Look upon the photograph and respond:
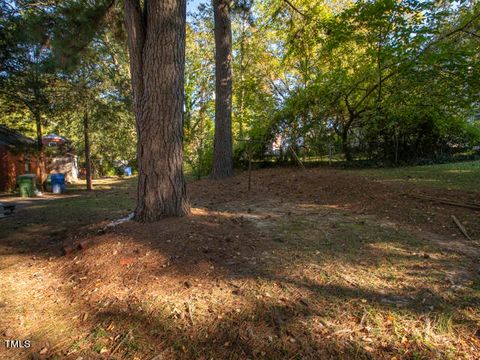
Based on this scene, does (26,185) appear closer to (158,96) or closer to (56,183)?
(56,183)

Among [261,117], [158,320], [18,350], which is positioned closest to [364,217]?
[158,320]

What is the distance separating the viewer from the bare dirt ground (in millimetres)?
1588

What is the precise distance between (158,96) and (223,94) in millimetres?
5638

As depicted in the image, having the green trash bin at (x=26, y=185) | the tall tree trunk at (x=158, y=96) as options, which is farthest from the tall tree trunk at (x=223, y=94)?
the green trash bin at (x=26, y=185)

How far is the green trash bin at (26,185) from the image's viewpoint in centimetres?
1057

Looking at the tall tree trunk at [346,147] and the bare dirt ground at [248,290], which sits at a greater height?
the tall tree trunk at [346,147]

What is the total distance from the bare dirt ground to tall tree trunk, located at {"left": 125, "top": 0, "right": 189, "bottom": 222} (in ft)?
1.45

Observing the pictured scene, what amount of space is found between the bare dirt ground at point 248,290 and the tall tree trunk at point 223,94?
5.08 m

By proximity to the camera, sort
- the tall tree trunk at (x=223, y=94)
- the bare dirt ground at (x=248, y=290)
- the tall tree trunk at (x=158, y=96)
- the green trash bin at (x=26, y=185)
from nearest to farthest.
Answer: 1. the bare dirt ground at (x=248, y=290)
2. the tall tree trunk at (x=158, y=96)
3. the tall tree trunk at (x=223, y=94)
4. the green trash bin at (x=26, y=185)

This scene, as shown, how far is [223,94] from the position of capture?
27.9ft

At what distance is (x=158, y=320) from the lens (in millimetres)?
1822

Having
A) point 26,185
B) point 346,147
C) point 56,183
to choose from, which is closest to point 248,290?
point 346,147

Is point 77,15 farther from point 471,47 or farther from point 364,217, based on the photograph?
point 471,47

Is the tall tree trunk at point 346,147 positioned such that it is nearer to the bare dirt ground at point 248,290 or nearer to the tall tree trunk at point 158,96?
the bare dirt ground at point 248,290
